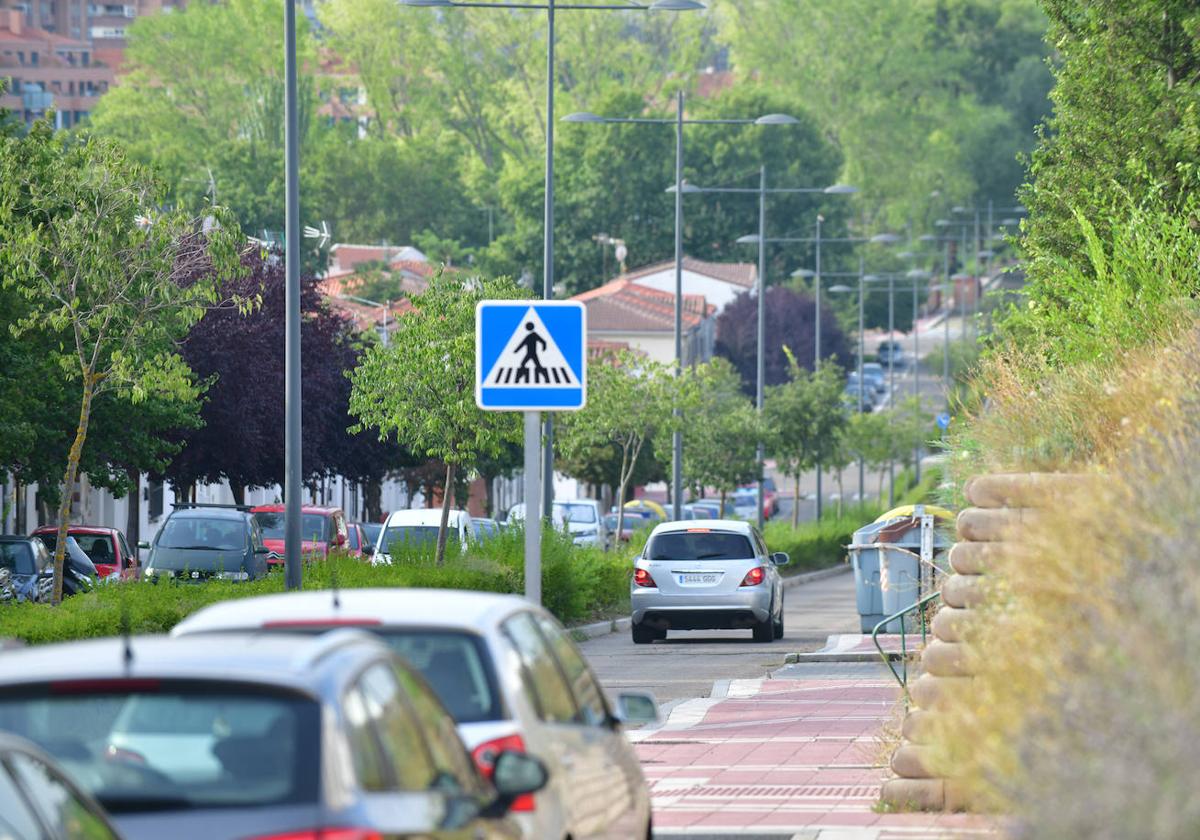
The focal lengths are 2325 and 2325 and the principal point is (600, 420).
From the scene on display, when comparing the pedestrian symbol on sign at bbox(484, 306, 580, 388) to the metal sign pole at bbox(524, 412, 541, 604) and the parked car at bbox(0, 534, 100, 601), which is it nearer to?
the metal sign pole at bbox(524, 412, 541, 604)

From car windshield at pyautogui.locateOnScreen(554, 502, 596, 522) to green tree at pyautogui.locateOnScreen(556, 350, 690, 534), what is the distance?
Result: 23.1ft

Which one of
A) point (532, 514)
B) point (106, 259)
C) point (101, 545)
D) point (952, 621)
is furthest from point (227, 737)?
point (101, 545)

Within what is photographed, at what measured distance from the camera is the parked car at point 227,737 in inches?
222

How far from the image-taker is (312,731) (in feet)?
18.7

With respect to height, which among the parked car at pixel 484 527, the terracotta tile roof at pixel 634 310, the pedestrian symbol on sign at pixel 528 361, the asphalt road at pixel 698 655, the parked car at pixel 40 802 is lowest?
the asphalt road at pixel 698 655

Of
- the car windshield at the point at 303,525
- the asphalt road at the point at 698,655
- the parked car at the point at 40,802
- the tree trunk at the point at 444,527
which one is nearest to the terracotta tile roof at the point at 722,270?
the car windshield at the point at 303,525

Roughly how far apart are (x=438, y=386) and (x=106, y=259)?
595 cm

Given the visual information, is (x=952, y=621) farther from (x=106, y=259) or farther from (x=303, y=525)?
(x=303, y=525)

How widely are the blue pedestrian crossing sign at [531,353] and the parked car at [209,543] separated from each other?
1655cm

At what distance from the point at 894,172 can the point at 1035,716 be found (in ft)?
399

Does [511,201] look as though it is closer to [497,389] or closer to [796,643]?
[796,643]

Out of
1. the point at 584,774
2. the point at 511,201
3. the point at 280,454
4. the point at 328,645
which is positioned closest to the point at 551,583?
the point at 280,454

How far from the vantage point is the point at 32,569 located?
29328 mm

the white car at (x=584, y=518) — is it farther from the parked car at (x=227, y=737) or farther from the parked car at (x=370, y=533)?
the parked car at (x=227, y=737)
